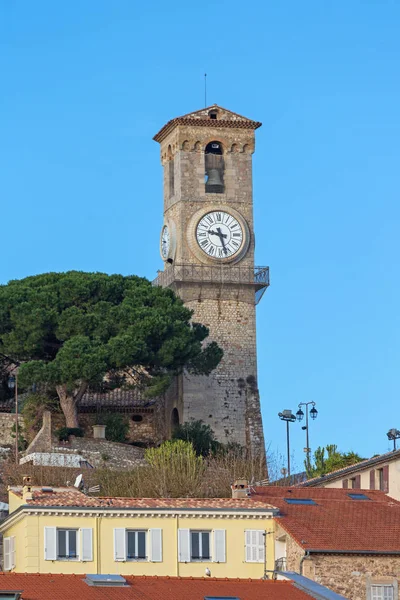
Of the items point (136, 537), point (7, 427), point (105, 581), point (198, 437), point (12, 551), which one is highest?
point (7, 427)

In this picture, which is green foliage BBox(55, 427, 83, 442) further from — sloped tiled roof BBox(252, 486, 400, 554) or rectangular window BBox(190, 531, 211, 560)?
rectangular window BBox(190, 531, 211, 560)

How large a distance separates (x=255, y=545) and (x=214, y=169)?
49369mm

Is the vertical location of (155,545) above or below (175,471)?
below

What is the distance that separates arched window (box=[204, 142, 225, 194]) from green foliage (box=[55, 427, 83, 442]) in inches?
643

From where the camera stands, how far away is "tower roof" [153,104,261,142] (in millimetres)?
110250

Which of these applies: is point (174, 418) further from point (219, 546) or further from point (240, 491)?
point (219, 546)

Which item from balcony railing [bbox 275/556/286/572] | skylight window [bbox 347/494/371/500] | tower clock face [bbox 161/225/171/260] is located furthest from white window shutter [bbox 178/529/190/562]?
tower clock face [bbox 161/225/171/260]

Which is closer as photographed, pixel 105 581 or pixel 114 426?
pixel 105 581

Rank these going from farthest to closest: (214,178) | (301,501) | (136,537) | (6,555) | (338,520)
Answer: (214,178) < (301,501) < (338,520) < (6,555) < (136,537)

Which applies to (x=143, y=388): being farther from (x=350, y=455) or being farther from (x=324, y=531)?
(x=324, y=531)

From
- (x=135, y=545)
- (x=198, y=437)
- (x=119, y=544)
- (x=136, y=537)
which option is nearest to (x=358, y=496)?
(x=136, y=537)

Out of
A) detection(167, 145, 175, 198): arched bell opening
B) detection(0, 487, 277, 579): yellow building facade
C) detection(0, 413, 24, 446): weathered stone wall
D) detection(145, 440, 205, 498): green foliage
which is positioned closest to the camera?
detection(0, 487, 277, 579): yellow building facade

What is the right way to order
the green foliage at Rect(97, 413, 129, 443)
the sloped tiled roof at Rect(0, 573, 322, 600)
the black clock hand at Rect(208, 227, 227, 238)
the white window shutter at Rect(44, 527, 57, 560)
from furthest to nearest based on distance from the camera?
the black clock hand at Rect(208, 227, 227, 238)
the green foliage at Rect(97, 413, 129, 443)
the white window shutter at Rect(44, 527, 57, 560)
the sloped tiled roof at Rect(0, 573, 322, 600)

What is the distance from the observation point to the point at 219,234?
109688 millimetres
